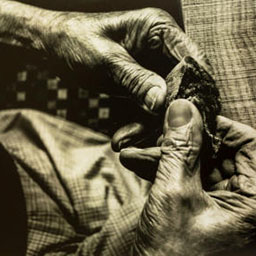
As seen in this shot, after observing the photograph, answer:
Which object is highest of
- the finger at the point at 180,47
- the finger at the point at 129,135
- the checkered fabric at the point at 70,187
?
the finger at the point at 180,47

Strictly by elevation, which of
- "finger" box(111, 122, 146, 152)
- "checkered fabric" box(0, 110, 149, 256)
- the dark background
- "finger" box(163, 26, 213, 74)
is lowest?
"checkered fabric" box(0, 110, 149, 256)

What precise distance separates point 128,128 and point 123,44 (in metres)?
0.16

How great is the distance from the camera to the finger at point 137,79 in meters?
0.81

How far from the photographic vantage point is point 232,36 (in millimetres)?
899

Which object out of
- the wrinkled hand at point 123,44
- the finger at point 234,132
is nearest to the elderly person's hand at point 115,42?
the wrinkled hand at point 123,44

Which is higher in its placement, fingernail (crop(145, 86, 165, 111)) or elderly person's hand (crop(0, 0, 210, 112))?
elderly person's hand (crop(0, 0, 210, 112))

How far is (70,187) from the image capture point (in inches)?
33.6

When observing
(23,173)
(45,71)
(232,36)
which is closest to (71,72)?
(45,71)

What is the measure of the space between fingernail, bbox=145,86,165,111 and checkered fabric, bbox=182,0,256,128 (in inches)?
5.3

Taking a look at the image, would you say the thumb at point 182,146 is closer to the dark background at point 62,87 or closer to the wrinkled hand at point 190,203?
the wrinkled hand at point 190,203

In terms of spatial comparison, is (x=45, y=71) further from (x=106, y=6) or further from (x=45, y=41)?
(x=106, y=6)

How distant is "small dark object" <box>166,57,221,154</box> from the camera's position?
78cm

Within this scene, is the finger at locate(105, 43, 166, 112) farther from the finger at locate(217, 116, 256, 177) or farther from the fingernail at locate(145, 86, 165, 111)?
the finger at locate(217, 116, 256, 177)

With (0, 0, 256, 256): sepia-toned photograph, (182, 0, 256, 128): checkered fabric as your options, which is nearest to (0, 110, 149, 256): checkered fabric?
(0, 0, 256, 256): sepia-toned photograph
